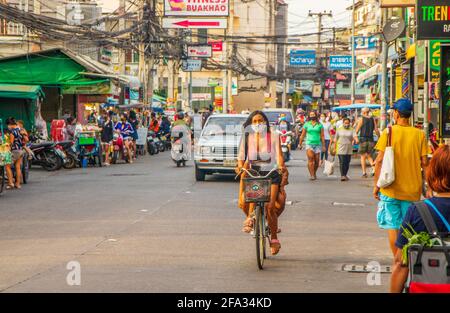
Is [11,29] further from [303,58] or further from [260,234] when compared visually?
[303,58]

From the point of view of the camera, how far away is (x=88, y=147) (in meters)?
34.7

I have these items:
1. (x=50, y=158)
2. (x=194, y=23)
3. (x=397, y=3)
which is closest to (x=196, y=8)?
(x=194, y=23)

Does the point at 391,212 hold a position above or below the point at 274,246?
above

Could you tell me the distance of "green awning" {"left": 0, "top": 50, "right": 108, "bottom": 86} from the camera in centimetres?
3866

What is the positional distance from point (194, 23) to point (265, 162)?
42.3 metres

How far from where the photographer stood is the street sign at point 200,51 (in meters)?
63.5

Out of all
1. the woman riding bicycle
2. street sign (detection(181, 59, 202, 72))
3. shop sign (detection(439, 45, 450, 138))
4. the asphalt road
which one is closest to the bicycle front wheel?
the asphalt road

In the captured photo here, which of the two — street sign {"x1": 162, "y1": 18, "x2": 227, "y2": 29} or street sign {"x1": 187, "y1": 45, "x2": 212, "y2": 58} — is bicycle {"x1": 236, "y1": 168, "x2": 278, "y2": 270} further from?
street sign {"x1": 187, "y1": 45, "x2": 212, "y2": 58}

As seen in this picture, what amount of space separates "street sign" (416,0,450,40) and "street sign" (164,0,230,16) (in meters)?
36.4

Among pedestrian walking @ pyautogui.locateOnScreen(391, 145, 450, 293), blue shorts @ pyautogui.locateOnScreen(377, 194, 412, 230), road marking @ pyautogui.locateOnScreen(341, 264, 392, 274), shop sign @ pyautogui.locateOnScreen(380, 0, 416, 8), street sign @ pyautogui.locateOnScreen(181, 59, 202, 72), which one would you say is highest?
shop sign @ pyautogui.locateOnScreen(380, 0, 416, 8)

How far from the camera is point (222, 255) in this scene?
12805 mm

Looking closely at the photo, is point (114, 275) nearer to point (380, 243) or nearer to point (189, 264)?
point (189, 264)

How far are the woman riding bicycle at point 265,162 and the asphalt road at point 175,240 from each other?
50cm
